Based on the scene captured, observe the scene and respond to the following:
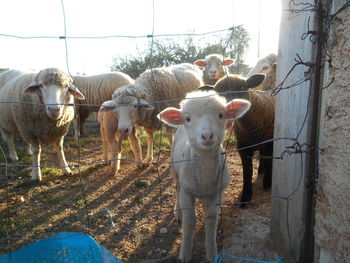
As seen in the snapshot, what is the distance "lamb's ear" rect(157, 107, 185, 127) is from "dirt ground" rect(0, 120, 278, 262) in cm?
32

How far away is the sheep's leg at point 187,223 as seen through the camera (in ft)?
7.80

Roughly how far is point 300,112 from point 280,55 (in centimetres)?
52

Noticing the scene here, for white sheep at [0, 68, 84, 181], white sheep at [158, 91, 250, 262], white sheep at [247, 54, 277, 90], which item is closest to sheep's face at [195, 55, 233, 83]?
white sheep at [247, 54, 277, 90]

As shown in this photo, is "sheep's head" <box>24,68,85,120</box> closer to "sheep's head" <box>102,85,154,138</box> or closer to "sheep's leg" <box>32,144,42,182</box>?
"sheep's head" <box>102,85,154,138</box>

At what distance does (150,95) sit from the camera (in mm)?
4836

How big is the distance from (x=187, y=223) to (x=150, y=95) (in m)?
2.87

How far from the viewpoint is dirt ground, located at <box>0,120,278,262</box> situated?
2596 millimetres

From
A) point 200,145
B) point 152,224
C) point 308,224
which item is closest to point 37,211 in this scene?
point 152,224

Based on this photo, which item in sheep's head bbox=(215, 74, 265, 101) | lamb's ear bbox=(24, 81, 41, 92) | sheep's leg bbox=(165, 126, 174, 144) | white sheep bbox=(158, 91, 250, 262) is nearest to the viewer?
white sheep bbox=(158, 91, 250, 262)

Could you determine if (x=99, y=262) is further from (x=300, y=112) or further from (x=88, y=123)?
(x=88, y=123)

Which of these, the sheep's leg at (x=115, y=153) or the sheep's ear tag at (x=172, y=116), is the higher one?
the sheep's ear tag at (x=172, y=116)

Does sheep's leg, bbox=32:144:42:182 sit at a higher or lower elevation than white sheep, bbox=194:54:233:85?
lower

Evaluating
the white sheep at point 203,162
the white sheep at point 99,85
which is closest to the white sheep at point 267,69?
the white sheep at point 203,162

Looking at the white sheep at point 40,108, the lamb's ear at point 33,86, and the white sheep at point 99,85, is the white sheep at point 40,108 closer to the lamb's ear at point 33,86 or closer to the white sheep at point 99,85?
the lamb's ear at point 33,86
